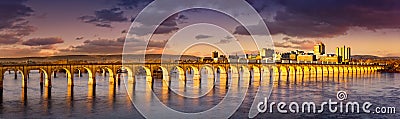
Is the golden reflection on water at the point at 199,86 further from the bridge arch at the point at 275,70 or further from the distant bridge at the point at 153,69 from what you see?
the bridge arch at the point at 275,70

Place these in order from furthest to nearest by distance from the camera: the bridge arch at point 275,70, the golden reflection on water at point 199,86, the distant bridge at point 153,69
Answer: the bridge arch at point 275,70, the distant bridge at point 153,69, the golden reflection on water at point 199,86

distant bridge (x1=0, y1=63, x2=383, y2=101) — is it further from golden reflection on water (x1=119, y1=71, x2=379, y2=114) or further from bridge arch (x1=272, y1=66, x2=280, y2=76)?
golden reflection on water (x1=119, y1=71, x2=379, y2=114)

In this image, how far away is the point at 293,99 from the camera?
168ft

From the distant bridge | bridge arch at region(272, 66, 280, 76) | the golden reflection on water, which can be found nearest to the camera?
the golden reflection on water

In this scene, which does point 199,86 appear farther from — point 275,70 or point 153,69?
point 275,70

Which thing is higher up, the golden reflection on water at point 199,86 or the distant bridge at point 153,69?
the distant bridge at point 153,69

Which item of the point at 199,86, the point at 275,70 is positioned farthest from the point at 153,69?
the point at 275,70

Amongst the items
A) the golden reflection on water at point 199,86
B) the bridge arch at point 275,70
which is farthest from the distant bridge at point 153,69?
the golden reflection on water at point 199,86

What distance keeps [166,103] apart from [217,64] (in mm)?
58242

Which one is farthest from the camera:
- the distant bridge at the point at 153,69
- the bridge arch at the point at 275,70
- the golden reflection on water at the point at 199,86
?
the bridge arch at the point at 275,70

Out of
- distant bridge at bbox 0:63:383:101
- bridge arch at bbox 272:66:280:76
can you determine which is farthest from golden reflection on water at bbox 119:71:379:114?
bridge arch at bbox 272:66:280:76

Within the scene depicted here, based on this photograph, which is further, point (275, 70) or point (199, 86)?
point (275, 70)

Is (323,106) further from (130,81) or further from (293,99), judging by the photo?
(130,81)

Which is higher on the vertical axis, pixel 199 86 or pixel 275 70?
pixel 275 70
